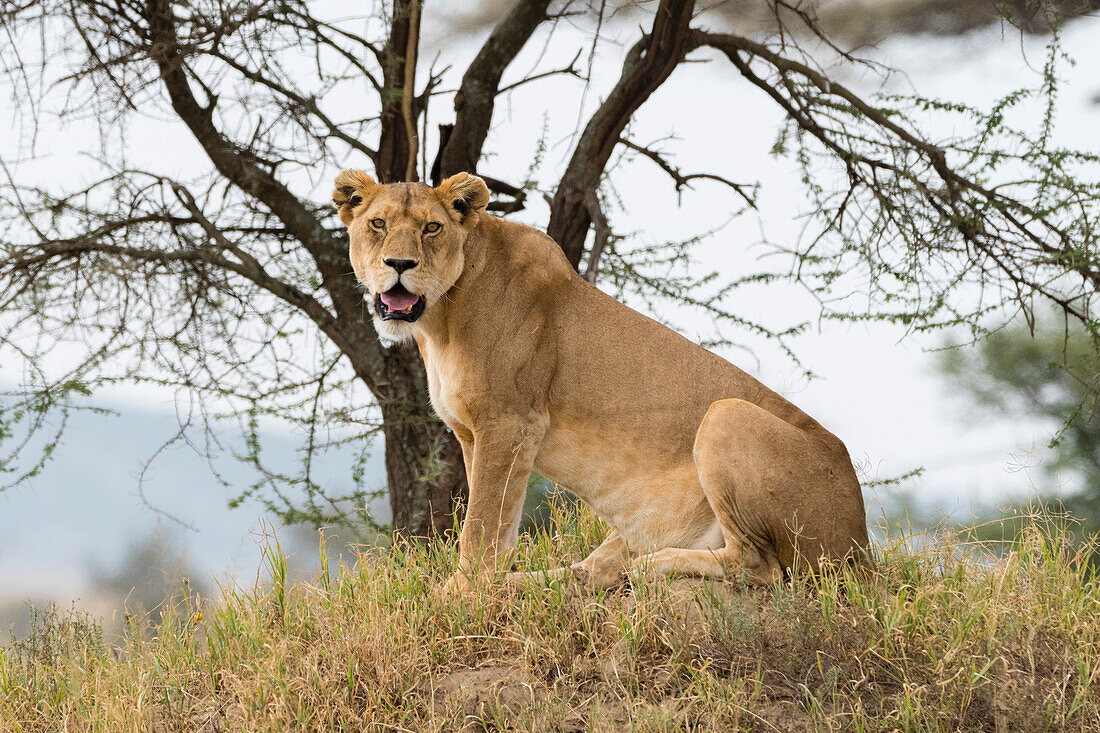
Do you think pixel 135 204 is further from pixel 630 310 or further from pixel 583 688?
pixel 583 688

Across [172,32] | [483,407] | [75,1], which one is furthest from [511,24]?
[483,407]

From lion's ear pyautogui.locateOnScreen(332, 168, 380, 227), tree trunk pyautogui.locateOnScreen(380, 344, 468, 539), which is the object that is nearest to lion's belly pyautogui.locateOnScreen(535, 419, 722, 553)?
lion's ear pyautogui.locateOnScreen(332, 168, 380, 227)

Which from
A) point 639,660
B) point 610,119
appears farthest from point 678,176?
point 639,660

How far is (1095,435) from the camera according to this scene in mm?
15250

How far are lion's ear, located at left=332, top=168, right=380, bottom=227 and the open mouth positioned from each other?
1.70ft

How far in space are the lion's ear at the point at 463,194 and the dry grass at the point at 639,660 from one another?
1658mm

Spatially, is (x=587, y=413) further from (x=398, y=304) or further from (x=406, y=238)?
(x=406, y=238)

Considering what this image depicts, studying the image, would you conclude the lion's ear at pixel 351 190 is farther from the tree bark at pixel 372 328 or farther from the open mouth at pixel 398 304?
the tree bark at pixel 372 328

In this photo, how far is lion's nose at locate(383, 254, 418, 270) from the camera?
14.3 ft

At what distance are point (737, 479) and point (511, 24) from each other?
5.57 meters

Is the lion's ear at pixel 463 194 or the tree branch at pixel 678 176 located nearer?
the lion's ear at pixel 463 194

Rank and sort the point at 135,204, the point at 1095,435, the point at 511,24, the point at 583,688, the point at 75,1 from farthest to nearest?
1. the point at 1095,435
2. the point at 511,24
3. the point at 135,204
4. the point at 75,1
5. the point at 583,688

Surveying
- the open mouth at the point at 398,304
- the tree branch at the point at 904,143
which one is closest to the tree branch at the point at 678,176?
the tree branch at the point at 904,143

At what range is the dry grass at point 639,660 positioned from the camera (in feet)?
12.5
